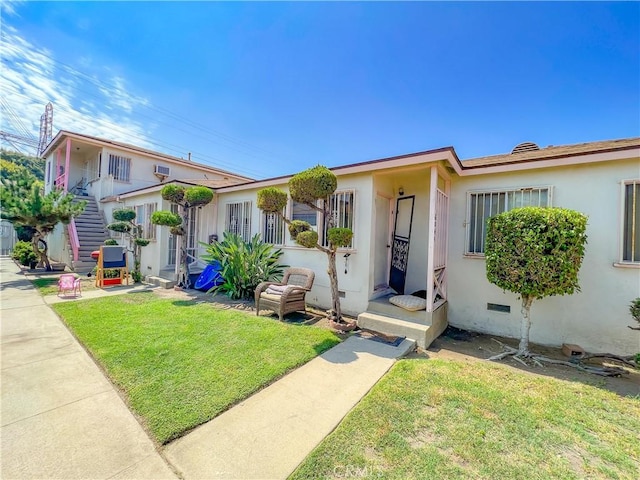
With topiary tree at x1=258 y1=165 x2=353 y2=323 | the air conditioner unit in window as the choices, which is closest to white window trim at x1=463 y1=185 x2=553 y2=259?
topiary tree at x1=258 y1=165 x2=353 y2=323

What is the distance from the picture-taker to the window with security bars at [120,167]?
1436 cm

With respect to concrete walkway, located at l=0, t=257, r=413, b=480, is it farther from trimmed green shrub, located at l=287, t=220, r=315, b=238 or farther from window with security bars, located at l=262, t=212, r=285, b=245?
window with security bars, located at l=262, t=212, r=285, b=245

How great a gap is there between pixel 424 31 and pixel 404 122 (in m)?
3.26

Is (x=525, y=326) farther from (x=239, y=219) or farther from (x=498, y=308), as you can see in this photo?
(x=239, y=219)

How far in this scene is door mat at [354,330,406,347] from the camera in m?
4.68

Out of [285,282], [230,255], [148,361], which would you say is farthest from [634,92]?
[148,361]

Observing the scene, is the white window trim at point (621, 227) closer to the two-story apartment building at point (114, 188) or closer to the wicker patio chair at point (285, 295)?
the wicker patio chair at point (285, 295)

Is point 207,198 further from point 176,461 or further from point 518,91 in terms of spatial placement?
point 518,91

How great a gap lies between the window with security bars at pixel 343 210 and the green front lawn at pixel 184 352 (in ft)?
Result: 8.27

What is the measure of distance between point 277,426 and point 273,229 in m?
5.92

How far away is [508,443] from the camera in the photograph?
239cm

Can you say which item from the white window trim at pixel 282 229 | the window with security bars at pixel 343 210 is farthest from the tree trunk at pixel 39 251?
the window with security bars at pixel 343 210

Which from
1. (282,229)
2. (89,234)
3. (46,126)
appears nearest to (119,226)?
(89,234)

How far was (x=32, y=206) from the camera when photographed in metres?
9.93
